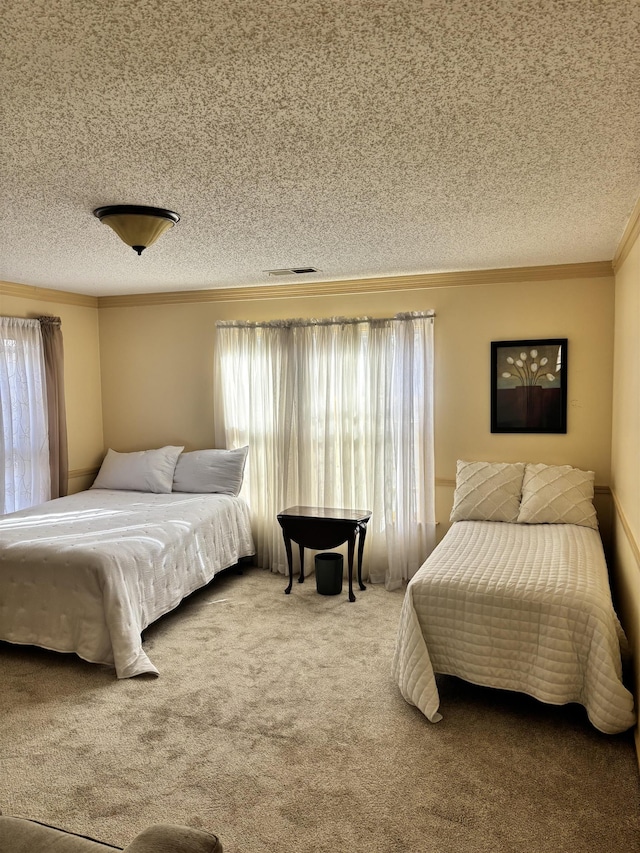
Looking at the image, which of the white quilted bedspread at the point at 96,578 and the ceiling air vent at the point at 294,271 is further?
the ceiling air vent at the point at 294,271

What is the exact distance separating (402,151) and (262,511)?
11.8ft

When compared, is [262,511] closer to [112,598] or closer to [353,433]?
[353,433]

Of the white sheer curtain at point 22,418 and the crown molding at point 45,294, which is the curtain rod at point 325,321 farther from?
the white sheer curtain at point 22,418

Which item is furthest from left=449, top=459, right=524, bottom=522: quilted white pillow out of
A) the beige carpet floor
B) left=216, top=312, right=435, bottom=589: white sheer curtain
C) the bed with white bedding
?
the beige carpet floor

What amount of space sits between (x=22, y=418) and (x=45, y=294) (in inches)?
40.1

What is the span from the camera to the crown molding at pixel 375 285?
4.24m

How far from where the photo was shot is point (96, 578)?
131 inches

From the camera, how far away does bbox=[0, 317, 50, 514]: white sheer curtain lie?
4.61m

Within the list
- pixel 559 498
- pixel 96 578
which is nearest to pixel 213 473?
pixel 96 578

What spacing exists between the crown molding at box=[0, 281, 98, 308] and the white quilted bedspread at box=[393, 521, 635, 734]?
3660 millimetres

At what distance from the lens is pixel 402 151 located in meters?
2.08

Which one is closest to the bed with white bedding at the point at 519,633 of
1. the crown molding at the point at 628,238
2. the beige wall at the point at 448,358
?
the beige wall at the point at 448,358

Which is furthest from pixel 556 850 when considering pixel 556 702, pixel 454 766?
pixel 556 702

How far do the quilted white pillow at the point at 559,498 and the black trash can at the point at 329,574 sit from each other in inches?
51.7
